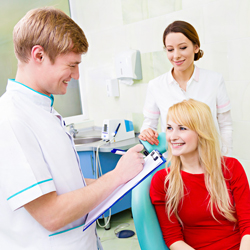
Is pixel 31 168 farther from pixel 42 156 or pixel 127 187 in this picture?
pixel 127 187

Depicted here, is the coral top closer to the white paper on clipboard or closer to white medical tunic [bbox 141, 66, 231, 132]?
the white paper on clipboard

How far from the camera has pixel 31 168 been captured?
0.77 m

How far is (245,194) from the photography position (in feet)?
4.37

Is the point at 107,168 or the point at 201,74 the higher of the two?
the point at 201,74

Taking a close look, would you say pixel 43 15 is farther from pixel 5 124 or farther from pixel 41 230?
pixel 41 230

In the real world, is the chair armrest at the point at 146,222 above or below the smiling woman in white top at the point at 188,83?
below

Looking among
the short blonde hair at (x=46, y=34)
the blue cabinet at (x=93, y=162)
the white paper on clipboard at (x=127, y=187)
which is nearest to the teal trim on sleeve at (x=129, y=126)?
the blue cabinet at (x=93, y=162)

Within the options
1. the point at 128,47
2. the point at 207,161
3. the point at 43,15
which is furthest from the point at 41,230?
the point at 128,47

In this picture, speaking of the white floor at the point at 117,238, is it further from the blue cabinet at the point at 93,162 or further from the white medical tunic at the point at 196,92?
the white medical tunic at the point at 196,92

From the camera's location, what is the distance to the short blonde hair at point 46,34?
83 centimetres

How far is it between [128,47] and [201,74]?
123cm

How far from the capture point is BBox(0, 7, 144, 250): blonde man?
0.77m

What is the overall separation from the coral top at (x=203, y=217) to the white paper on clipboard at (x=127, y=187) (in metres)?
0.45

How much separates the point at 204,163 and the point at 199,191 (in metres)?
0.14
